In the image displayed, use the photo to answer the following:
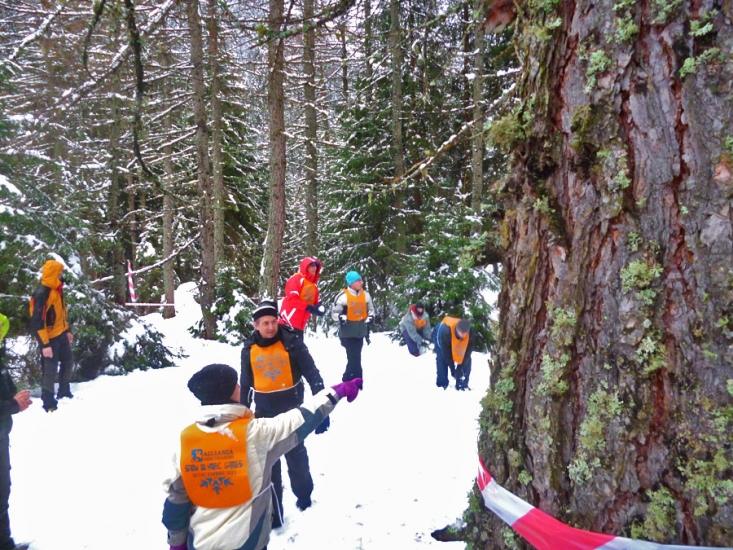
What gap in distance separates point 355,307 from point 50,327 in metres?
4.24

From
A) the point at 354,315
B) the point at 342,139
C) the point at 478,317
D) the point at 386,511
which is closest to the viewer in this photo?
the point at 386,511

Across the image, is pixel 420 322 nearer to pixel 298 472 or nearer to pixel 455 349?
pixel 455 349

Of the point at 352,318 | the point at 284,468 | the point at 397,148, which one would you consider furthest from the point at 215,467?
the point at 397,148

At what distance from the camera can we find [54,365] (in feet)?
19.7

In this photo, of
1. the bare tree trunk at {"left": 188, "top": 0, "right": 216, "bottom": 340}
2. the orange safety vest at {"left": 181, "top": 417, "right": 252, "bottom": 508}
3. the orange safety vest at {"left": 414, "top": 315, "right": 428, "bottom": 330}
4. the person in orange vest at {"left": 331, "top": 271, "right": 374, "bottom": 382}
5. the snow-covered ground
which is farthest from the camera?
the bare tree trunk at {"left": 188, "top": 0, "right": 216, "bottom": 340}

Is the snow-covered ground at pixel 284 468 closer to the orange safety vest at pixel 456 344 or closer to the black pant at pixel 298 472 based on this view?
the black pant at pixel 298 472

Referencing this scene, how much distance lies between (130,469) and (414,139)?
37.4ft

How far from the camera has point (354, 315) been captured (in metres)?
6.96

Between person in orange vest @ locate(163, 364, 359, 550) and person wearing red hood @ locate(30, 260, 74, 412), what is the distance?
4720 mm

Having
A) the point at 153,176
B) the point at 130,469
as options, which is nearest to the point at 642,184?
the point at 153,176

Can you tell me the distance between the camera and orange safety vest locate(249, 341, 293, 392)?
368 cm

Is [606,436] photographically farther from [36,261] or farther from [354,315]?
[36,261]

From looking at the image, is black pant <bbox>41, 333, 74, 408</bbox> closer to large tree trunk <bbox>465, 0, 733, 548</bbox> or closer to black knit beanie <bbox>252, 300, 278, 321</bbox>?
black knit beanie <bbox>252, 300, 278, 321</bbox>

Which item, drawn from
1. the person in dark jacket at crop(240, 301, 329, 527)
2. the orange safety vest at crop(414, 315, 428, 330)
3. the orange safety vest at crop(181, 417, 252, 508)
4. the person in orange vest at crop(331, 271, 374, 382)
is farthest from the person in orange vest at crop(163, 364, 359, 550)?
the orange safety vest at crop(414, 315, 428, 330)
